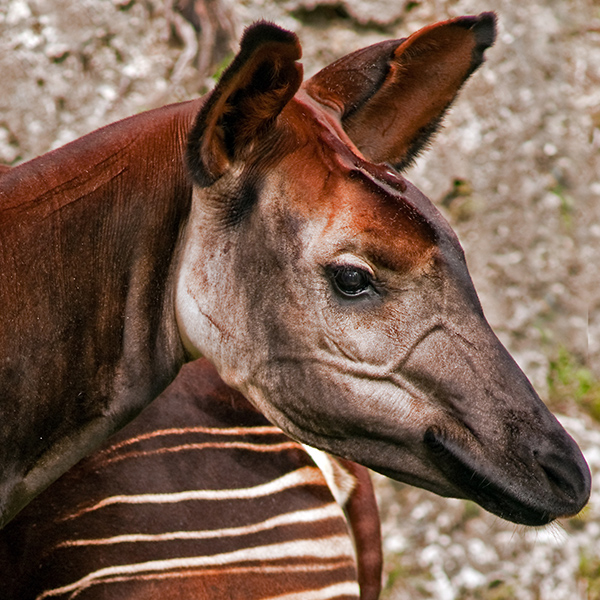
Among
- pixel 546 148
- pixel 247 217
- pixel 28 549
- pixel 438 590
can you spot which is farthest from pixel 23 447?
pixel 546 148

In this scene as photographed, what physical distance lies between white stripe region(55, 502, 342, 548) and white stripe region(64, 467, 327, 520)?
0.29 feet

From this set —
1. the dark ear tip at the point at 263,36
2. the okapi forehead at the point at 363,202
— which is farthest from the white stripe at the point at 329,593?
the dark ear tip at the point at 263,36

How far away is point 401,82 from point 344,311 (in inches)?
33.6

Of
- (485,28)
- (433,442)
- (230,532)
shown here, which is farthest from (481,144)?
(433,442)

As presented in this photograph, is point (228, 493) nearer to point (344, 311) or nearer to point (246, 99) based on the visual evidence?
point (344, 311)

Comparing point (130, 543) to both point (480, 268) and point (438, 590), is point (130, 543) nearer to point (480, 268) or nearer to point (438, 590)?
point (438, 590)

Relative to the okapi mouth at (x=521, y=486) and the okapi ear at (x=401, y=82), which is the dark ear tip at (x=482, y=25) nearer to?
the okapi ear at (x=401, y=82)

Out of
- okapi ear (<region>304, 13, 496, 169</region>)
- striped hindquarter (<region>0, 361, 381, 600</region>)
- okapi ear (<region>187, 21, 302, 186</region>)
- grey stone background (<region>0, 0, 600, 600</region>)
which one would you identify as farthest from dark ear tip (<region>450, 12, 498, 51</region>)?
grey stone background (<region>0, 0, 600, 600</region>)

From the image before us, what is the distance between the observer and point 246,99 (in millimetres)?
1923

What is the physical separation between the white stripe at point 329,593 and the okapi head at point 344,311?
2.77 feet

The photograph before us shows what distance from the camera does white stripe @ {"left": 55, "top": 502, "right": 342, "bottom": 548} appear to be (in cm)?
250

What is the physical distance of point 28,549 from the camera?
8.02 ft

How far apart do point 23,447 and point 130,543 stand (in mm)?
621

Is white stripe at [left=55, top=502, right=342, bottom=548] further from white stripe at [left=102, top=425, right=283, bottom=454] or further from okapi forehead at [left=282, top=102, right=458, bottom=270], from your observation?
okapi forehead at [left=282, top=102, right=458, bottom=270]
